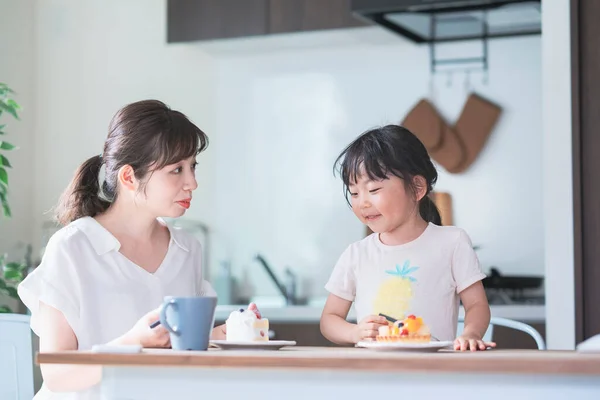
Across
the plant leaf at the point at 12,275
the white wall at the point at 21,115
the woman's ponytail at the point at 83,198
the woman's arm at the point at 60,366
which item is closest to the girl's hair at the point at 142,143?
the woman's ponytail at the point at 83,198

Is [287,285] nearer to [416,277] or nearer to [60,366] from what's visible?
[416,277]

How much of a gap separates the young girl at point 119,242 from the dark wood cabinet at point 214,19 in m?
2.52

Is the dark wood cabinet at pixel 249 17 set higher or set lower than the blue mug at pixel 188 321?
higher

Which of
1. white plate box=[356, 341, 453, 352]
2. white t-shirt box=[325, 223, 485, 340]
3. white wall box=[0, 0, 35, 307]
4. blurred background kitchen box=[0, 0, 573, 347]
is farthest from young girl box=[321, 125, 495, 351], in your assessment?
white wall box=[0, 0, 35, 307]

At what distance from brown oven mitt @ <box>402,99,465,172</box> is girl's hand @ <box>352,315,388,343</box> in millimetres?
2617

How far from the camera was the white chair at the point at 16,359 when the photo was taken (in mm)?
2166

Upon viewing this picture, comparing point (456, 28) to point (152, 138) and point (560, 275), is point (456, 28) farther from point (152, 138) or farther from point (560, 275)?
point (152, 138)

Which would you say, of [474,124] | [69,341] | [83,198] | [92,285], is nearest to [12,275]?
[83,198]

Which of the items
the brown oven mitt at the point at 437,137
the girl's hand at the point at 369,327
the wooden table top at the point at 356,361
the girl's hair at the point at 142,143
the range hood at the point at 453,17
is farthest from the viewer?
the brown oven mitt at the point at 437,137

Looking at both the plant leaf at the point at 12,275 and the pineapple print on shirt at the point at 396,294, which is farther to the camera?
the plant leaf at the point at 12,275

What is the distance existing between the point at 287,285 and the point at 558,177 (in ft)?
5.77

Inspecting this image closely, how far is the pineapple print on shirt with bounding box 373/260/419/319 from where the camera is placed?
210cm

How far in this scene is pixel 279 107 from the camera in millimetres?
4844

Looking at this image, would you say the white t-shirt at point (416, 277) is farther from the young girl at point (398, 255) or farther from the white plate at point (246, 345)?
the white plate at point (246, 345)
